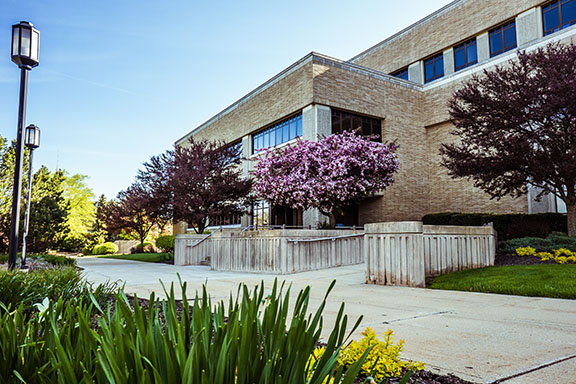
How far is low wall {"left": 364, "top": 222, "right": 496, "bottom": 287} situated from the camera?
8148 millimetres

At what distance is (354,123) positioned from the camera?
78.3 ft

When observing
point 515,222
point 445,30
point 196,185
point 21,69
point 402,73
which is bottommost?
point 515,222

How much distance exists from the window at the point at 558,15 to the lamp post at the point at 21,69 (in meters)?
23.6

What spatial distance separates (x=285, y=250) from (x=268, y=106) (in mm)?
16628

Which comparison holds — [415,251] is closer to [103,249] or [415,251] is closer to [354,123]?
[354,123]

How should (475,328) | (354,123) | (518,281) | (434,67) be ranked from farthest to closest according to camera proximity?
(434,67) < (354,123) < (518,281) < (475,328)

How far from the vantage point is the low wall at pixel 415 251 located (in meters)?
8.15

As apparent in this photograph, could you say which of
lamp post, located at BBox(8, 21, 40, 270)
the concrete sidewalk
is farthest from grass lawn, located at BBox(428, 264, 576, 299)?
lamp post, located at BBox(8, 21, 40, 270)

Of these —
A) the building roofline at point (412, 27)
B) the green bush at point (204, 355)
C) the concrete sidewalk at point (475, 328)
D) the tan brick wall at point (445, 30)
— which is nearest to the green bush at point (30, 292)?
the concrete sidewalk at point (475, 328)

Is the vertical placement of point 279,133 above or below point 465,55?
below

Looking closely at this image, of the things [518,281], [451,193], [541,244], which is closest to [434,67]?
[451,193]

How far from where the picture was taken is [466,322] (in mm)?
4664

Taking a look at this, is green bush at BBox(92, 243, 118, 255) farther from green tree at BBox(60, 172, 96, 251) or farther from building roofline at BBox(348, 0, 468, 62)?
building roofline at BBox(348, 0, 468, 62)

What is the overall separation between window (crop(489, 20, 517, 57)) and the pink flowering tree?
11.2 m
